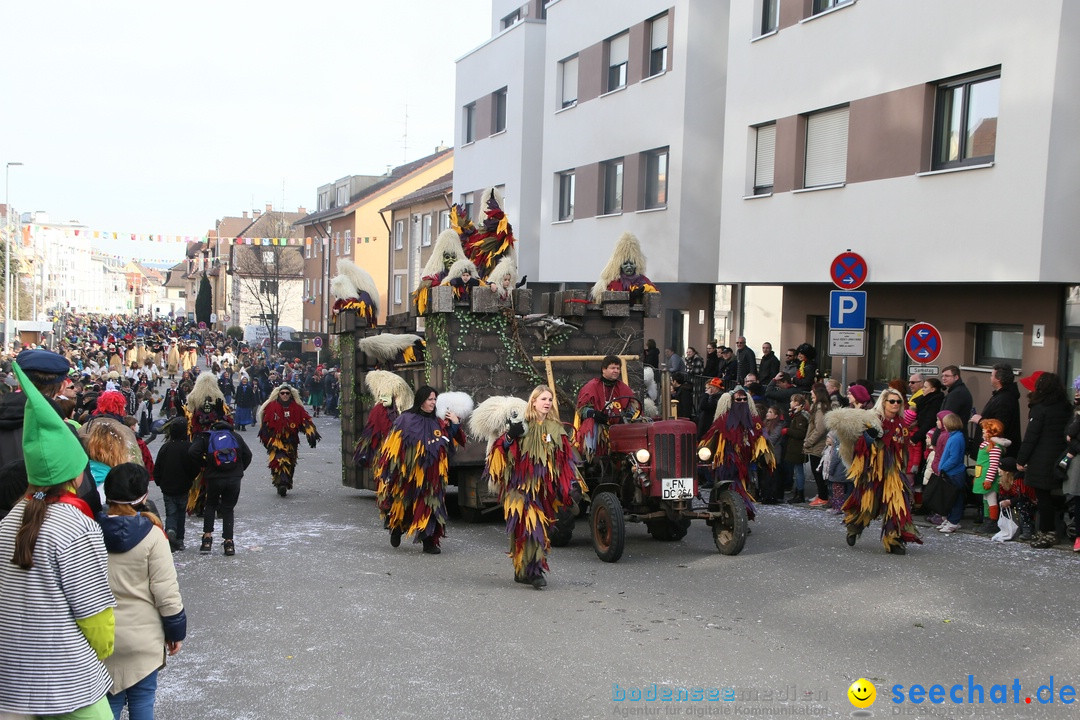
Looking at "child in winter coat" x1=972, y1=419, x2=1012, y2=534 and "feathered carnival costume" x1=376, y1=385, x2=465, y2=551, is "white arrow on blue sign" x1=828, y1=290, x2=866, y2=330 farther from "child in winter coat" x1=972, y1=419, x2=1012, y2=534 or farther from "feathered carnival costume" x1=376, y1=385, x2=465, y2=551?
"feathered carnival costume" x1=376, y1=385, x2=465, y2=551

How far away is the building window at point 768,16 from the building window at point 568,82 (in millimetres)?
7555

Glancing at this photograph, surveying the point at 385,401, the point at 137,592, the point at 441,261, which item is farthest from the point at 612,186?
the point at 137,592

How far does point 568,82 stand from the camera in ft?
86.5

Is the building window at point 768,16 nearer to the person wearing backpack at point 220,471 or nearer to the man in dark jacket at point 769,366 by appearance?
the man in dark jacket at point 769,366

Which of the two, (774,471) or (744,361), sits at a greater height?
(744,361)

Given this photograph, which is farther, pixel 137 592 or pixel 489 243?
pixel 489 243

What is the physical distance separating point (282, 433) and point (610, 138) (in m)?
11.9

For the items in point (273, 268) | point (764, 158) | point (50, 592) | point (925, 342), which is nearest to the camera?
point (50, 592)

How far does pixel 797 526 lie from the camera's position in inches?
481

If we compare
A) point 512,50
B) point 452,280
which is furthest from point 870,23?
point 512,50

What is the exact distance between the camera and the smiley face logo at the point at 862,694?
5.95 m

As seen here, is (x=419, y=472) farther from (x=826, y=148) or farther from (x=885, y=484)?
(x=826, y=148)

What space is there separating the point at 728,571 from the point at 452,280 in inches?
202

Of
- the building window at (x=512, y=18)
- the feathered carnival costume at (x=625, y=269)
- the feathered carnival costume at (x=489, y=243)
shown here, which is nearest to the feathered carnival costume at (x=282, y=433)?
the feathered carnival costume at (x=489, y=243)
